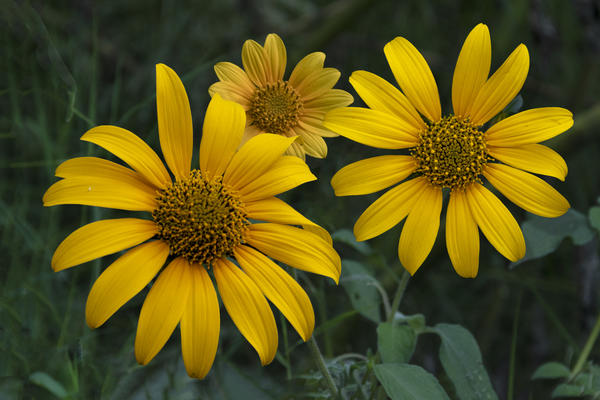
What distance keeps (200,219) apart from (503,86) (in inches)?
20.5

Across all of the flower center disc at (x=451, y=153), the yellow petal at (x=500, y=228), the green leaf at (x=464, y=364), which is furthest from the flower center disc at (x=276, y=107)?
the green leaf at (x=464, y=364)

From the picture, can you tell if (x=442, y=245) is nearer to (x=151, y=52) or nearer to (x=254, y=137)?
(x=254, y=137)

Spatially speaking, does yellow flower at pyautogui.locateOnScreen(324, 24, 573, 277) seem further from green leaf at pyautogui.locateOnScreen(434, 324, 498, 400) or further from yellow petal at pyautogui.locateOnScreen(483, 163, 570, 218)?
green leaf at pyautogui.locateOnScreen(434, 324, 498, 400)

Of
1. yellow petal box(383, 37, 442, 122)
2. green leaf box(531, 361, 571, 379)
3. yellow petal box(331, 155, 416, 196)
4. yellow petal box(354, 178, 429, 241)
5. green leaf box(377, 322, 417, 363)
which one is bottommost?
green leaf box(531, 361, 571, 379)

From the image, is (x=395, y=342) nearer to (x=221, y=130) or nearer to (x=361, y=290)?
(x=361, y=290)

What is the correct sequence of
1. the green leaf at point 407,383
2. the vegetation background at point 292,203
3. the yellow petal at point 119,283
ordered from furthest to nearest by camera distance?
the vegetation background at point 292,203, the green leaf at point 407,383, the yellow petal at point 119,283

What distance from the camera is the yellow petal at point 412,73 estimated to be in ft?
3.04

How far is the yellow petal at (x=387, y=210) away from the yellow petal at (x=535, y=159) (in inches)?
5.7

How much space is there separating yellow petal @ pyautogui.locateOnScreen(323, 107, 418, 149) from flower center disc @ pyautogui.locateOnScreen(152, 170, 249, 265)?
0.20 meters

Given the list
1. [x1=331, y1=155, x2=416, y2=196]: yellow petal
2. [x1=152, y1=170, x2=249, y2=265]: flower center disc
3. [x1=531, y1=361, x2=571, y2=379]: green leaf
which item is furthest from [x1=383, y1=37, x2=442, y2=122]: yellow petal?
[x1=531, y1=361, x2=571, y2=379]: green leaf

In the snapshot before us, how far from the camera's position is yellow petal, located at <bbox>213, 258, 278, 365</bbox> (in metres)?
0.82

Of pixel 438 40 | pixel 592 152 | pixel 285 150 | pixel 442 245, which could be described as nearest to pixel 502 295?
pixel 442 245

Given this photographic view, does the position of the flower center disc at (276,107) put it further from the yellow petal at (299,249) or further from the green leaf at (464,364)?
the green leaf at (464,364)

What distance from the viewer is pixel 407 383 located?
0.90 meters
